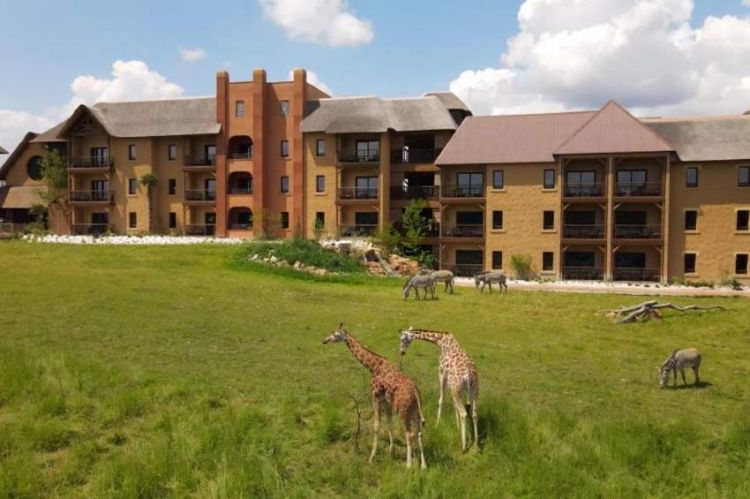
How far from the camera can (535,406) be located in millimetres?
11719

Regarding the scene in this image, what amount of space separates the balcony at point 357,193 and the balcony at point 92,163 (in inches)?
852

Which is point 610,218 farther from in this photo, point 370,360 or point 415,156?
point 370,360

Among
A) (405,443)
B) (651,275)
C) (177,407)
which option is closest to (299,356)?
(177,407)

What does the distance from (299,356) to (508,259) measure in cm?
3164

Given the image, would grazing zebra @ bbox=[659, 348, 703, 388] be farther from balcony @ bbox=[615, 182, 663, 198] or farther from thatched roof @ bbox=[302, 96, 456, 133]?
thatched roof @ bbox=[302, 96, 456, 133]

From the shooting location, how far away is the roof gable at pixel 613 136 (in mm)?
40719

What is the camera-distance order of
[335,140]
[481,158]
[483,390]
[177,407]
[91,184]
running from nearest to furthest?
[177,407]
[483,390]
[481,158]
[335,140]
[91,184]

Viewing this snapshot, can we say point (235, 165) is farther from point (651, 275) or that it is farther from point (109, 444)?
point (109, 444)

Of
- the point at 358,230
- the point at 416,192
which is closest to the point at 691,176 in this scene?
the point at 416,192

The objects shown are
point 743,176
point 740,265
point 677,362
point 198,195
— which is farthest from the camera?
point 198,195

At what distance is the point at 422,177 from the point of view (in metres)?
52.8

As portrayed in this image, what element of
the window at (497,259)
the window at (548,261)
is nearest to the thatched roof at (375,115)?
the window at (497,259)

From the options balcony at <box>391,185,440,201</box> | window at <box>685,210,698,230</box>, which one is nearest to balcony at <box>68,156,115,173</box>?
balcony at <box>391,185,440,201</box>

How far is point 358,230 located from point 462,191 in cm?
944
